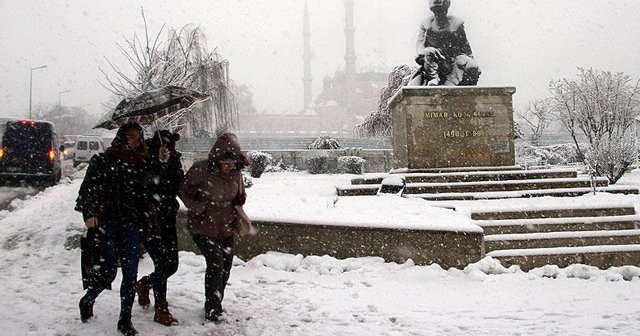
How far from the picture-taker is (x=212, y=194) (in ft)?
13.7

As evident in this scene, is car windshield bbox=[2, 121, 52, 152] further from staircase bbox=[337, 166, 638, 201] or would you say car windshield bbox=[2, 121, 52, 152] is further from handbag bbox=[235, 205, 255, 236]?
handbag bbox=[235, 205, 255, 236]

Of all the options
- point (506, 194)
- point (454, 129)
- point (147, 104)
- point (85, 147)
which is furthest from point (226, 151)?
point (85, 147)

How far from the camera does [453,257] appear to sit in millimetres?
6133

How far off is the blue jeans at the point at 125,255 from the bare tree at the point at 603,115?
16892mm

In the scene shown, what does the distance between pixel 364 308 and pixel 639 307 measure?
2707mm

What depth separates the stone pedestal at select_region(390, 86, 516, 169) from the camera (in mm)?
10250

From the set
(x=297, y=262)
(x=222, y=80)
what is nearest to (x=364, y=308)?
(x=297, y=262)

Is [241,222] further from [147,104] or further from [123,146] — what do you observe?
[147,104]

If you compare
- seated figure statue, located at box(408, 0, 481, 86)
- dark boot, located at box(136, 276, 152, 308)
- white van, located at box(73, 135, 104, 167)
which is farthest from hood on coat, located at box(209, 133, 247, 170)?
white van, located at box(73, 135, 104, 167)

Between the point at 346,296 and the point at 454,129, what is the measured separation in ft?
20.2

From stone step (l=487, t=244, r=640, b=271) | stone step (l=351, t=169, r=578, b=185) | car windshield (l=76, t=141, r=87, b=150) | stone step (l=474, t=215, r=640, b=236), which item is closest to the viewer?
stone step (l=487, t=244, r=640, b=271)

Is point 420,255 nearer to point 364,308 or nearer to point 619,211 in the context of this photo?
point 364,308

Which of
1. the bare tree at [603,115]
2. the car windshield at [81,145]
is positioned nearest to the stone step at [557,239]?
the bare tree at [603,115]

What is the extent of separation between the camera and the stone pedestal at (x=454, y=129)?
33.6 ft
